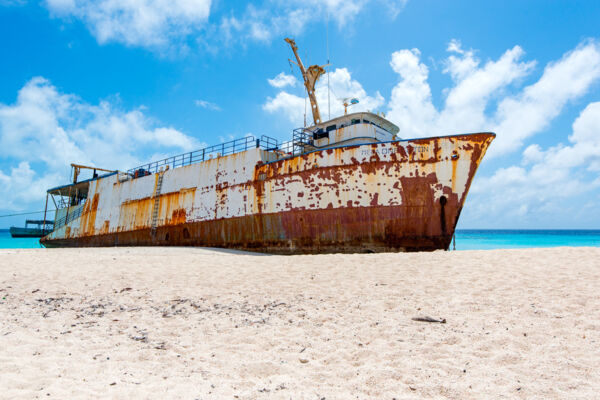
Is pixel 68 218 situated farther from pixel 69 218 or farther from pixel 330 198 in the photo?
pixel 330 198

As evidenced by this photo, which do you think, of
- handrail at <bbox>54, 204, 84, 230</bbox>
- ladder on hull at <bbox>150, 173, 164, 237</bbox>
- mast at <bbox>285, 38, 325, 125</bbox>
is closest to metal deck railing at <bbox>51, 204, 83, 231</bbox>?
handrail at <bbox>54, 204, 84, 230</bbox>

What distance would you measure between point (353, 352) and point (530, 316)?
95.4 inches

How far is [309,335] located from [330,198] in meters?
8.70

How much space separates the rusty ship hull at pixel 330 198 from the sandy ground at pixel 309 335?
4.38 meters

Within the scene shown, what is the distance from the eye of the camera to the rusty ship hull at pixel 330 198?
1096 centimetres

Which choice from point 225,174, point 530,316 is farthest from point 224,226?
point 530,316

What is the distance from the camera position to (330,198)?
1212 cm

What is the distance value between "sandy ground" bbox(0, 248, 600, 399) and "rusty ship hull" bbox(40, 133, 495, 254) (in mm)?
4376

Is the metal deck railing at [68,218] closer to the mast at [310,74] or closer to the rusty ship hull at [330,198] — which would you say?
the rusty ship hull at [330,198]

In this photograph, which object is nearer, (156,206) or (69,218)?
(156,206)

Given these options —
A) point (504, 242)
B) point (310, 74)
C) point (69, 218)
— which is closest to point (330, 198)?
point (310, 74)

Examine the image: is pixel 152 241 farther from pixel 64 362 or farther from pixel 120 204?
pixel 64 362

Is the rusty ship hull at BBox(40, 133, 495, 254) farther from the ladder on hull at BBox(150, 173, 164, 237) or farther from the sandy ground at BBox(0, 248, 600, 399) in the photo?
the sandy ground at BBox(0, 248, 600, 399)

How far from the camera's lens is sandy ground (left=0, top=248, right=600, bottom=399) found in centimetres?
245
